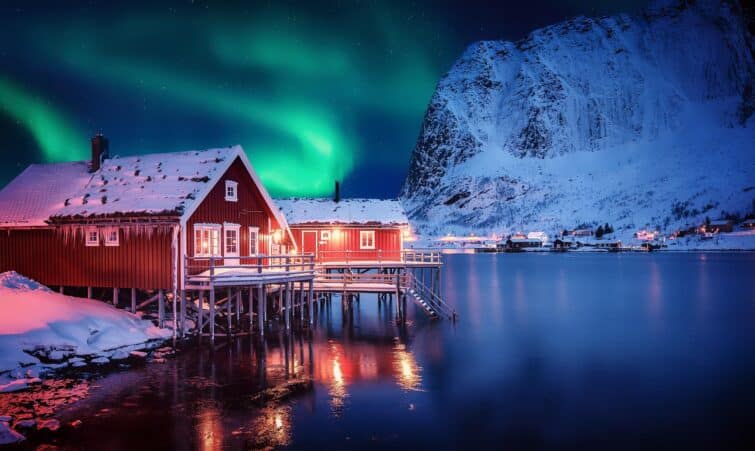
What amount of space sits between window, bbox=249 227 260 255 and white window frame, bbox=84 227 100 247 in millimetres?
7278

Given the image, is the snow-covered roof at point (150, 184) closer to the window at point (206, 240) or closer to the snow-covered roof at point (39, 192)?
the snow-covered roof at point (39, 192)

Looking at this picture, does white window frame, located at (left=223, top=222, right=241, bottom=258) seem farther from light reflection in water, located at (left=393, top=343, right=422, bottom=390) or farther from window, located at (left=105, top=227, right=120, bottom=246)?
light reflection in water, located at (left=393, top=343, right=422, bottom=390)

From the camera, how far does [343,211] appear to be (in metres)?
44.9

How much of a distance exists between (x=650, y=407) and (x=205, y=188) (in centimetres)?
1982

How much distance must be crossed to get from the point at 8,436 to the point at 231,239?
16055mm

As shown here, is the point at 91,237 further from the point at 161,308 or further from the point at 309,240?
the point at 309,240

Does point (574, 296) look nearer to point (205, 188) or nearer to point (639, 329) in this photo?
point (639, 329)

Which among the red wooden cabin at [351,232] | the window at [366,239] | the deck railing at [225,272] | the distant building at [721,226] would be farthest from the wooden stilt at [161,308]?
the distant building at [721,226]

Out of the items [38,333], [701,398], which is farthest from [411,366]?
[38,333]

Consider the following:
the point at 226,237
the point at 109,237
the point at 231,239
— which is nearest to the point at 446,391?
the point at 226,237

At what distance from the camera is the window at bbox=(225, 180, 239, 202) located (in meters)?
28.6

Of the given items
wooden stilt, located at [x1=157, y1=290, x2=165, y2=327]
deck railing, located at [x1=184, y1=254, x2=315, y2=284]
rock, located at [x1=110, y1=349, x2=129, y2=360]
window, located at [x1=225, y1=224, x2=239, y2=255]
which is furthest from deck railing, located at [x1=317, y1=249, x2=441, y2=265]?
rock, located at [x1=110, y1=349, x2=129, y2=360]

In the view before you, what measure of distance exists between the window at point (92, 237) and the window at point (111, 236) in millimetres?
607

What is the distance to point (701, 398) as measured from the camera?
741 inches
